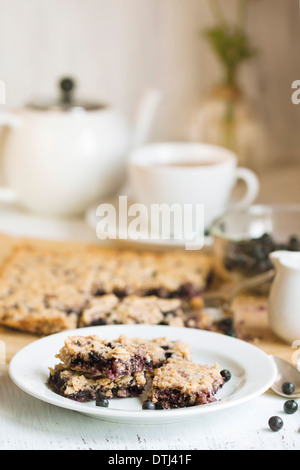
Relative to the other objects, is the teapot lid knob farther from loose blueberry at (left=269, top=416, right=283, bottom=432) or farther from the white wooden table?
loose blueberry at (left=269, top=416, right=283, bottom=432)

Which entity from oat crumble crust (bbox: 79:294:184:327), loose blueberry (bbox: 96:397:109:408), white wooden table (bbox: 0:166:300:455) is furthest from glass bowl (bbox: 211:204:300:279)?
loose blueberry (bbox: 96:397:109:408)

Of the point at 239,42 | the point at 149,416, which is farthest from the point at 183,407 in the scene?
the point at 239,42

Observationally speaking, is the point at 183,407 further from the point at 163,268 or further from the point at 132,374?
the point at 163,268

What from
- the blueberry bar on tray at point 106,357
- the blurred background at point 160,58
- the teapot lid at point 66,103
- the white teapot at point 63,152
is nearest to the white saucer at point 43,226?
the white teapot at point 63,152

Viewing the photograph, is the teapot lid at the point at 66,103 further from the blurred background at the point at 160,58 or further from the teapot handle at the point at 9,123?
the blurred background at the point at 160,58

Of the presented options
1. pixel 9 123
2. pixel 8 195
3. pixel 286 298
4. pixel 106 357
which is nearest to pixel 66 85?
pixel 9 123
